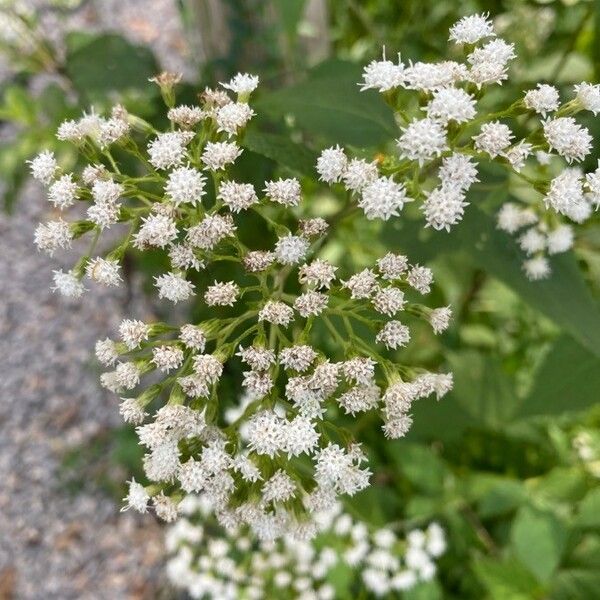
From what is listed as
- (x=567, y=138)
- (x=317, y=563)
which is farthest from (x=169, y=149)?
(x=317, y=563)

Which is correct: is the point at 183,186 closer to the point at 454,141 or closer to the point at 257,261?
the point at 257,261

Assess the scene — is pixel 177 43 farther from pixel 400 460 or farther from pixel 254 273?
pixel 254 273

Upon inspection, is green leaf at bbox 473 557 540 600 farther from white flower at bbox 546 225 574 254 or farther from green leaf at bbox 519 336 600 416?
white flower at bbox 546 225 574 254

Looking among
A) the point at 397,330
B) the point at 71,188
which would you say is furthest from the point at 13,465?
the point at 397,330

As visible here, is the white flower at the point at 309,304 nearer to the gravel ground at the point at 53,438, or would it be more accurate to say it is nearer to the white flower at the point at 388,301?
the white flower at the point at 388,301

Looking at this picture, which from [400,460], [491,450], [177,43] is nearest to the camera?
[400,460]

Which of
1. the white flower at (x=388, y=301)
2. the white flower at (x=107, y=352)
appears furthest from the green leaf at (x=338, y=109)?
the white flower at (x=107, y=352)
